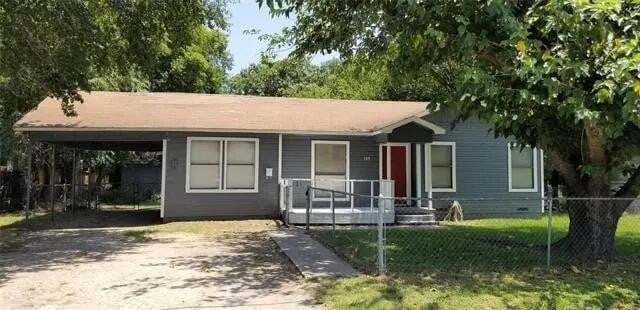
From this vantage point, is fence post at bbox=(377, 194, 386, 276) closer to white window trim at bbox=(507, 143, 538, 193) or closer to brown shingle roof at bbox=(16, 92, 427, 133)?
brown shingle roof at bbox=(16, 92, 427, 133)

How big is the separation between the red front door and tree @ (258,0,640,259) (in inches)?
292

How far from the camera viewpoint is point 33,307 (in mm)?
6699

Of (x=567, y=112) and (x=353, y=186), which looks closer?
(x=567, y=112)

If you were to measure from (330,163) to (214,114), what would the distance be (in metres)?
3.77

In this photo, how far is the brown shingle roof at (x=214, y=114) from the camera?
1575 centimetres

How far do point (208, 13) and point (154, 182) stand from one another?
18028 mm

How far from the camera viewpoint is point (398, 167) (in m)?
17.9

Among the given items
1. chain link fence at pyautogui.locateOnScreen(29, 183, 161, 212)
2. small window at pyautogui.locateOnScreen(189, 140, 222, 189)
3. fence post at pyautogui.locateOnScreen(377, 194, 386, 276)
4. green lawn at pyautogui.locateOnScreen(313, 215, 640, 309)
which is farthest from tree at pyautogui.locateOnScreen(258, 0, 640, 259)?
chain link fence at pyautogui.locateOnScreen(29, 183, 161, 212)

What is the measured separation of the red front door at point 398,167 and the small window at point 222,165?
411cm

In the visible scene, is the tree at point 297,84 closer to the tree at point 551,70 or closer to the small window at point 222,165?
the small window at point 222,165

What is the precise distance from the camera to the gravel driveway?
698 cm

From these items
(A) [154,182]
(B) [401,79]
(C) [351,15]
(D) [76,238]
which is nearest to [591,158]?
(B) [401,79]

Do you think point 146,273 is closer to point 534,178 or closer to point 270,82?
point 534,178

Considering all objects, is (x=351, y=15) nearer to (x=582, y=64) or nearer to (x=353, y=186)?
(x=582, y=64)
